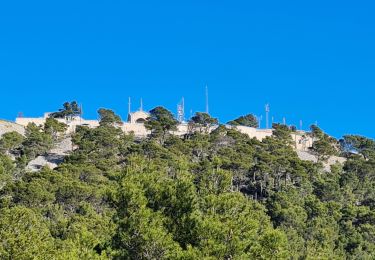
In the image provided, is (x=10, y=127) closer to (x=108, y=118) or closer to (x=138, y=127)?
(x=108, y=118)

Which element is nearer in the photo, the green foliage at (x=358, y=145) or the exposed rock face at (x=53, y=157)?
the exposed rock face at (x=53, y=157)

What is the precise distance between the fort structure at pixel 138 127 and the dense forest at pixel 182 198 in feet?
6.86

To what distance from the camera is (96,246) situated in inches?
747

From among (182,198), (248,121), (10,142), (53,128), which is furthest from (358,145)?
(182,198)

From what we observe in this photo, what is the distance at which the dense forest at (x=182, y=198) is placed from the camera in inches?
674

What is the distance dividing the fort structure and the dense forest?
209 cm

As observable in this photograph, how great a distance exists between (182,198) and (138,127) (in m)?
67.5

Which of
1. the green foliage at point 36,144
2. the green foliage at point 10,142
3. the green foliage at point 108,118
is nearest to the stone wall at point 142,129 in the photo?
the green foliage at point 108,118

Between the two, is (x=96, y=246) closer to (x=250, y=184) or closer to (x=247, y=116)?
(x=250, y=184)

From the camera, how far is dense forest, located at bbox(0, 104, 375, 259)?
56.1 ft

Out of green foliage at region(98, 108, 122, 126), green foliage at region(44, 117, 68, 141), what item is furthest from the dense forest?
green foliage at region(98, 108, 122, 126)

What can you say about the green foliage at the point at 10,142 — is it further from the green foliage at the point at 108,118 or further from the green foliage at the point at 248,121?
the green foliage at the point at 248,121

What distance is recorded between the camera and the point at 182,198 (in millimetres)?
18172

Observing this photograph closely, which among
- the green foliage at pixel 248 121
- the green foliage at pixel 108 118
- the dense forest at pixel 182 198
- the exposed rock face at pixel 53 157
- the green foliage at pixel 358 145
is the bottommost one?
the dense forest at pixel 182 198
